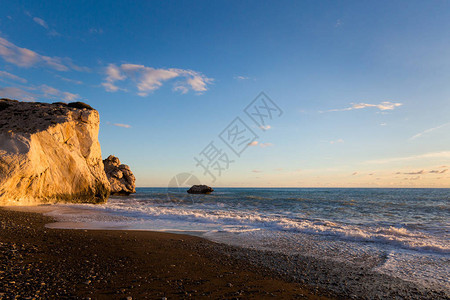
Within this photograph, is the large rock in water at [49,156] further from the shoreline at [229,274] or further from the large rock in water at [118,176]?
the large rock in water at [118,176]

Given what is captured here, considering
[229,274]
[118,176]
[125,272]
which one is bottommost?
[229,274]

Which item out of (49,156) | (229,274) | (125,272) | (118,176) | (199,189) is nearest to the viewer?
(125,272)

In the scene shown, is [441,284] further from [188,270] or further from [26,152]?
[26,152]

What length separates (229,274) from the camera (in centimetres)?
540

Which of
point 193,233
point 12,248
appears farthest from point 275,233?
point 12,248

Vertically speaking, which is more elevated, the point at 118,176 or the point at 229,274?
the point at 118,176

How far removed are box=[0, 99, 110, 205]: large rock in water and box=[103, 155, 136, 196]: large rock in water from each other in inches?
734

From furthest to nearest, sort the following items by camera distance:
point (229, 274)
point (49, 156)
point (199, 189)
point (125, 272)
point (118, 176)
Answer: point (199, 189) → point (118, 176) → point (49, 156) → point (229, 274) → point (125, 272)

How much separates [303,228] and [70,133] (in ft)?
83.1

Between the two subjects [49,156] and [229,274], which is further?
[49,156]

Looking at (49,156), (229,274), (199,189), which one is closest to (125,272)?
(229,274)

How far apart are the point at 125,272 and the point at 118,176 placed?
47152mm

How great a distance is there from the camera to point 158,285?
451 cm

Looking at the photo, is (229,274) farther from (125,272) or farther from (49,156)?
(49,156)
